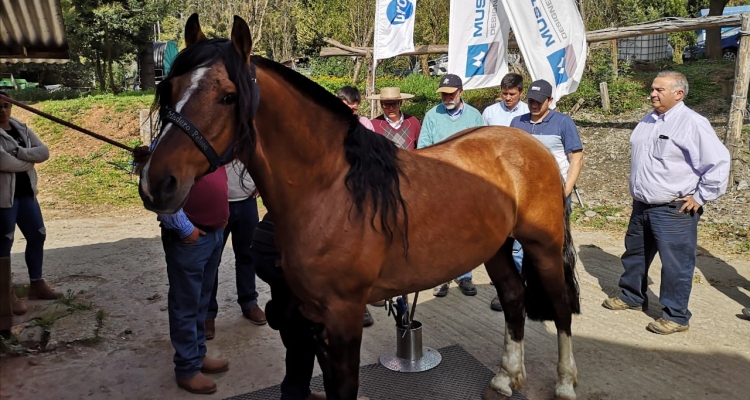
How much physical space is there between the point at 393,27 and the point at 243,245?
458cm

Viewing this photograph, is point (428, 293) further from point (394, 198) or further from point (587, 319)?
point (394, 198)

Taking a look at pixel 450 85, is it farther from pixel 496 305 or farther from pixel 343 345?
pixel 343 345

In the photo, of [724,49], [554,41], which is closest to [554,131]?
[554,41]

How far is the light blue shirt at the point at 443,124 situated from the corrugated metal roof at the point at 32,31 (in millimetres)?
2888

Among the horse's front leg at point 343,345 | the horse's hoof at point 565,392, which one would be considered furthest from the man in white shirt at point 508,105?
the horse's front leg at point 343,345

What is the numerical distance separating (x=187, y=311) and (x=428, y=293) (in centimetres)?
251

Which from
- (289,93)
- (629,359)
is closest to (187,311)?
(289,93)

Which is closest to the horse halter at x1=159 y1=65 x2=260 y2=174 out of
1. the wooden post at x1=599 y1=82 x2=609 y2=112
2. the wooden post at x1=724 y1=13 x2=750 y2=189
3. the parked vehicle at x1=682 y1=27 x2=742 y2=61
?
the wooden post at x1=724 y1=13 x2=750 y2=189

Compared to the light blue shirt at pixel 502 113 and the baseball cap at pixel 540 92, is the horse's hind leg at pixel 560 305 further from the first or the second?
the light blue shirt at pixel 502 113

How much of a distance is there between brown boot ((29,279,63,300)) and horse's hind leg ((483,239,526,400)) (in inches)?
154

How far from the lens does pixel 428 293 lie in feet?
16.7

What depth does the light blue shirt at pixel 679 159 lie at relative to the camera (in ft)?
12.9

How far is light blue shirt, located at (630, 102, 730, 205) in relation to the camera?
3.94 meters

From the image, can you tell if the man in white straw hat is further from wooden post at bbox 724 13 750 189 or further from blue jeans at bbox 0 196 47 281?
wooden post at bbox 724 13 750 189
